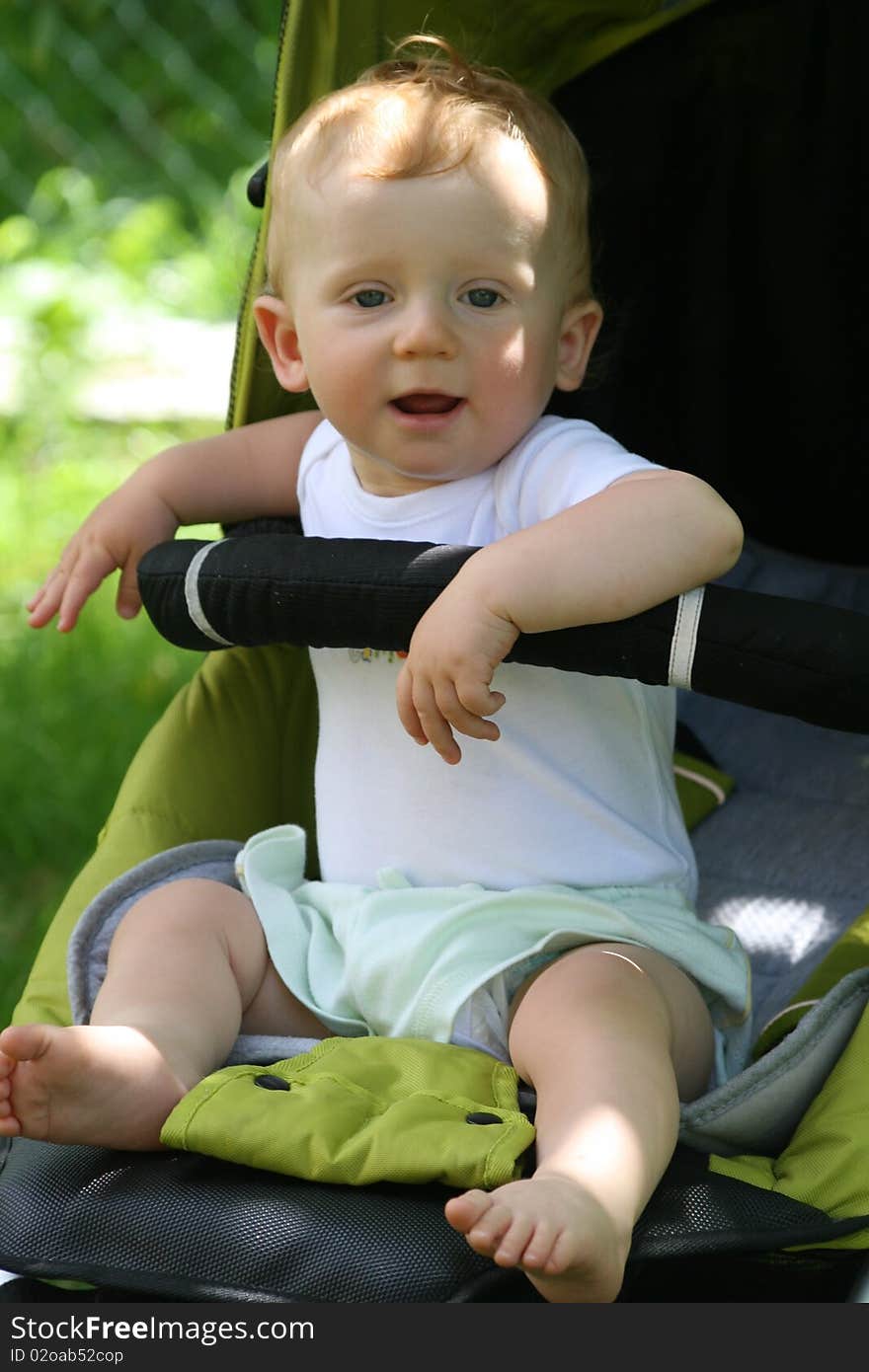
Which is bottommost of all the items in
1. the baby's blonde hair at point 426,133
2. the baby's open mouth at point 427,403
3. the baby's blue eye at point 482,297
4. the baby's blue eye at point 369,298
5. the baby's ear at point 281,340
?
the baby's open mouth at point 427,403

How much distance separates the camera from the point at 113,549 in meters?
1.70

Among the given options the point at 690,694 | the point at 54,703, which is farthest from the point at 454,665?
the point at 54,703

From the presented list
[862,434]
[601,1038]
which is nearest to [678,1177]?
[601,1038]

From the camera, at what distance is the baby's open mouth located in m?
1.50

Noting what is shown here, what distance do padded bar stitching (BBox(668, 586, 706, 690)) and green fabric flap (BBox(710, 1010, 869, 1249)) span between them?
0.35m

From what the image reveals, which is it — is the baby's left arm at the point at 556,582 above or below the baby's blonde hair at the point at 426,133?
below

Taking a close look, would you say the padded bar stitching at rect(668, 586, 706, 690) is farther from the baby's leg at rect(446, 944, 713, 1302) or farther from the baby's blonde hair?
the baby's blonde hair

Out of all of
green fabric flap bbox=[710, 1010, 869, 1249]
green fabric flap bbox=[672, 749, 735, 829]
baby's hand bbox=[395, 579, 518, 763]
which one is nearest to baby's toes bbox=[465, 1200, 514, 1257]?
green fabric flap bbox=[710, 1010, 869, 1249]

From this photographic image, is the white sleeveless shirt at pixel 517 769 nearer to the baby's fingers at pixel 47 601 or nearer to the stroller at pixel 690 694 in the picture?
the stroller at pixel 690 694

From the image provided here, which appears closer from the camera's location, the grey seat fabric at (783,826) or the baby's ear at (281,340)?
the baby's ear at (281,340)

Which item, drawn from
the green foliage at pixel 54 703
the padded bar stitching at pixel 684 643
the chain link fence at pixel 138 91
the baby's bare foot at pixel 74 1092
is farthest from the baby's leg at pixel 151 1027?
the chain link fence at pixel 138 91

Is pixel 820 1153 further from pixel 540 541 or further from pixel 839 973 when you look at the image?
pixel 540 541

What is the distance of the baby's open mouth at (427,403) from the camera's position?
1.50 m

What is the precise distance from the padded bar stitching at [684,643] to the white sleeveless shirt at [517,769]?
22 cm
